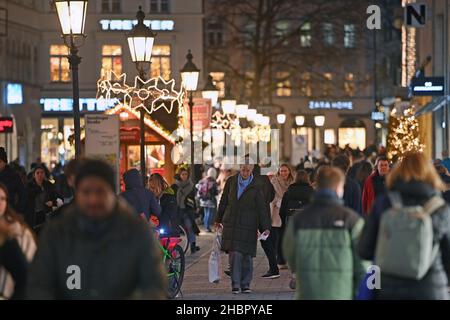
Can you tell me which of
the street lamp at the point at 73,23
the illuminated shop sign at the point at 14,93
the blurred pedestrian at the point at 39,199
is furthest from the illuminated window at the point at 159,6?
the street lamp at the point at 73,23

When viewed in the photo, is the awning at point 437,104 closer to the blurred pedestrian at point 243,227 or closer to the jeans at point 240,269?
the blurred pedestrian at point 243,227

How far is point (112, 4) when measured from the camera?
217 ft

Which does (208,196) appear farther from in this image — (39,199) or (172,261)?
(172,261)

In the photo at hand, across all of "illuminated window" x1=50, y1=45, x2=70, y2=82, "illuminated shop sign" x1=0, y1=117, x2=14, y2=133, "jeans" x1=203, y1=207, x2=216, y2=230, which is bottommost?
"jeans" x1=203, y1=207, x2=216, y2=230

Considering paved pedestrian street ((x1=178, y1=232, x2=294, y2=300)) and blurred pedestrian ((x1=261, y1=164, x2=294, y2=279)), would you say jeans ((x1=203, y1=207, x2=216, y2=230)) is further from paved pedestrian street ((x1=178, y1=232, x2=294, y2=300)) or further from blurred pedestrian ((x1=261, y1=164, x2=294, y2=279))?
blurred pedestrian ((x1=261, y1=164, x2=294, y2=279))

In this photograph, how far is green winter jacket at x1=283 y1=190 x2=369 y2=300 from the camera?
9.47 m

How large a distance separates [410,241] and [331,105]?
93.7 metres

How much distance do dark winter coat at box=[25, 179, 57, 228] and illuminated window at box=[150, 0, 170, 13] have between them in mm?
46372

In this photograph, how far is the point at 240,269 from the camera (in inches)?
727

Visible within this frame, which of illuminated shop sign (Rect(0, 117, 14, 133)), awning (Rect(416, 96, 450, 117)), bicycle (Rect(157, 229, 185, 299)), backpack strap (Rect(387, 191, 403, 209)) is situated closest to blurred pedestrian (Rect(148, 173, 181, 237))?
bicycle (Rect(157, 229, 185, 299))

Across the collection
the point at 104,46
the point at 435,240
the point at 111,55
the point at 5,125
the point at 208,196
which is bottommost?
the point at 208,196

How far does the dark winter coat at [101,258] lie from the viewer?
7.96 m

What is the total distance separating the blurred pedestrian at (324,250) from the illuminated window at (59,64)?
57.3 m

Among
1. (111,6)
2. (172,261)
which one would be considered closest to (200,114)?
(172,261)
